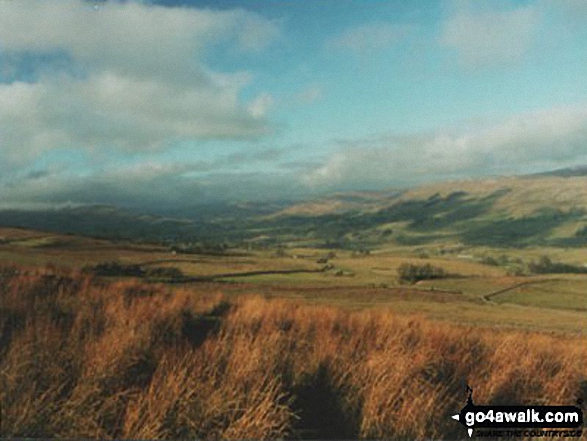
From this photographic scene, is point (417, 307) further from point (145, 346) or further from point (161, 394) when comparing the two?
point (161, 394)

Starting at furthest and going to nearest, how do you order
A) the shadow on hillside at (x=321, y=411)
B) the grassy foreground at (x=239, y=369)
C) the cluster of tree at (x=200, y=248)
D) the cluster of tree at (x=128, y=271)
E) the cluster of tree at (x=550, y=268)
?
the cluster of tree at (x=550, y=268) → the cluster of tree at (x=200, y=248) → the cluster of tree at (x=128, y=271) → the shadow on hillside at (x=321, y=411) → the grassy foreground at (x=239, y=369)

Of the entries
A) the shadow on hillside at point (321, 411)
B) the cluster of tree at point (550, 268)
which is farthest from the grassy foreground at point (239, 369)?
the cluster of tree at point (550, 268)

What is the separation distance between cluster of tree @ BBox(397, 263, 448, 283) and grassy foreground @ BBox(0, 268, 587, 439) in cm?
739

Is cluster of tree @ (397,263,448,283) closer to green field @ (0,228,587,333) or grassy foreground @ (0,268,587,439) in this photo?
green field @ (0,228,587,333)

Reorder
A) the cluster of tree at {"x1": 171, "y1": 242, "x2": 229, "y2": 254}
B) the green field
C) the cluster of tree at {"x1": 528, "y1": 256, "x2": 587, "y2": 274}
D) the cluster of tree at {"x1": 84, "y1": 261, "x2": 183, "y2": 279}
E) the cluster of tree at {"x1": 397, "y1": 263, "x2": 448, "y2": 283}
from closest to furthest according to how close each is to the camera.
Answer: the cluster of tree at {"x1": 84, "y1": 261, "x2": 183, "y2": 279} < the green field < the cluster of tree at {"x1": 171, "y1": 242, "x2": 229, "y2": 254} < the cluster of tree at {"x1": 397, "y1": 263, "x2": 448, "y2": 283} < the cluster of tree at {"x1": 528, "y1": 256, "x2": 587, "y2": 274}

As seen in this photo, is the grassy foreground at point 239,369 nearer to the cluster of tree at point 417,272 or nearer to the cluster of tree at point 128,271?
the cluster of tree at point 128,271

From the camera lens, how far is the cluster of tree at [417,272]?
1795cm

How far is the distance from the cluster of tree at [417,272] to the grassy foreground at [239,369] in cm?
739

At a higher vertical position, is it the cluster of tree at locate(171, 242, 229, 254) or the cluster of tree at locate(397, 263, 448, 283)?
the cluster of tree at locate(171, 242, 229, 254)

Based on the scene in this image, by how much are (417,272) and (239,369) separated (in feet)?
45.6

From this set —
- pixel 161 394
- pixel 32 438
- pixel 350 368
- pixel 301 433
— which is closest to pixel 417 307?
pixel 350 368

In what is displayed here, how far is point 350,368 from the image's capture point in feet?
23.9

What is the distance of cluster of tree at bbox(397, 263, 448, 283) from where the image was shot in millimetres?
17952

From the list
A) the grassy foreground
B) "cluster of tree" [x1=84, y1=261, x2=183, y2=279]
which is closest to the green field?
"cluster of tree" [x1=84, y1=261, x2=183, y2=279]
